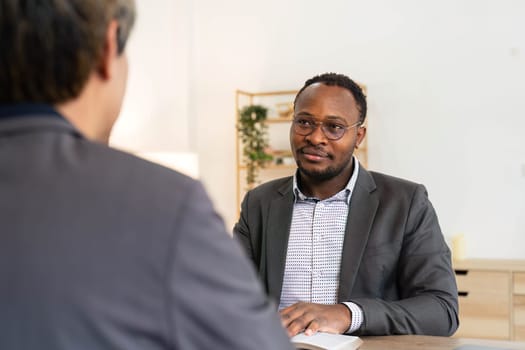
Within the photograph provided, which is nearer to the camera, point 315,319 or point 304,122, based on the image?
point 315,319

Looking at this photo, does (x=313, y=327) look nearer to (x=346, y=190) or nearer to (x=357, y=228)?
(x=357, y=228)

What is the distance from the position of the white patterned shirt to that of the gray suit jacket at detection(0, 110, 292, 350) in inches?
56.7

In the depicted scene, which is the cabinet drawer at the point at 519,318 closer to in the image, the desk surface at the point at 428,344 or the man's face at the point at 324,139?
the man's face at the point at 324,139

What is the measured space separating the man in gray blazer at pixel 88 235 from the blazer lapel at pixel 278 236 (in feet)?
4.60

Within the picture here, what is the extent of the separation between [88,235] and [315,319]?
44.0 inches

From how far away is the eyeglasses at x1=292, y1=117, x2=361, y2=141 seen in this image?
2.21 meters

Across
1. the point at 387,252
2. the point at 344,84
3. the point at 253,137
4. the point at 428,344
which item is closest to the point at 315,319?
the point at 428,344

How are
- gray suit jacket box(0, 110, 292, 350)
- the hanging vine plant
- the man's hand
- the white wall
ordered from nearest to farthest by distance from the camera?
gray suit jacket box(0, 110, 292, 350)
the man's hand
the white wall
the hanging vine plant

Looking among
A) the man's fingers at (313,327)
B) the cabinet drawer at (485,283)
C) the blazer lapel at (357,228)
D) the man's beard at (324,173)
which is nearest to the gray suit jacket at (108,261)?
the man's fingers at (313,327)

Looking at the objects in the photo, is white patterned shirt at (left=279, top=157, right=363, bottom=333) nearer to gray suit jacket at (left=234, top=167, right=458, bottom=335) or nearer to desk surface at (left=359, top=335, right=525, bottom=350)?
gray suit jacket at (left=234, top=167, right=458, bottom=335)

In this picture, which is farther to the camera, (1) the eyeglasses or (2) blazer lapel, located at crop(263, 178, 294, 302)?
(1) the eyeglasses

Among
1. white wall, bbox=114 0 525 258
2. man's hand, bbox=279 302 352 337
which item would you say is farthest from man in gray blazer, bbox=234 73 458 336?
white wall, bbox=114 0 525 258

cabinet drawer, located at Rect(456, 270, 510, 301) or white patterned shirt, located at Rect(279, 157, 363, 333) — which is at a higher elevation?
white patterned shirt, located at Rect(279, 157, 363, 333)

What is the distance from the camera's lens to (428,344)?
5.20 ft
